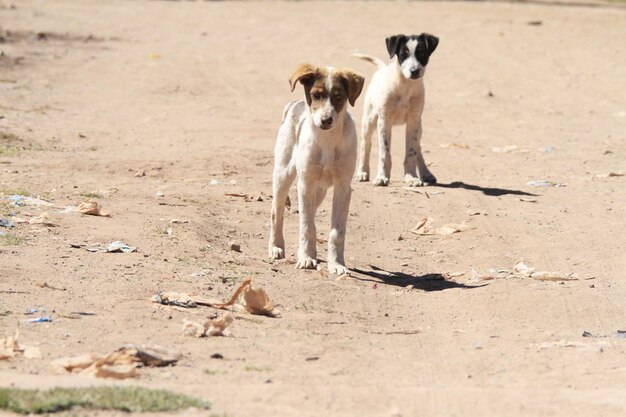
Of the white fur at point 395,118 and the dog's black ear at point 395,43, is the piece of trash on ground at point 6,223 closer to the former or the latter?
the white fur at point 395,118

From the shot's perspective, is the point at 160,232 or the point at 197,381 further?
the point at 160,232

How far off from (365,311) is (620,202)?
420 centimetres

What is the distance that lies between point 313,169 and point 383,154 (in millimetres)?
3561

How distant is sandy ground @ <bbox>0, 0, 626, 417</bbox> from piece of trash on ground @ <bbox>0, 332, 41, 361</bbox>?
0.25ft

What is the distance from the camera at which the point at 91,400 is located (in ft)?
19.0

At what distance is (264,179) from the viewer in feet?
41.6

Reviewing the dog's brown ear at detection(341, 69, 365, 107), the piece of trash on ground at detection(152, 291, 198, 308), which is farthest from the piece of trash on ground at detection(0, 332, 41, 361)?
the dog's brown ear at detection(341, 69, 365, 107)

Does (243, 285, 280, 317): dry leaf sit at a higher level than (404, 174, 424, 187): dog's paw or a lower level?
higher

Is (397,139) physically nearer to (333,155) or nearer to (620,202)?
(620,202)

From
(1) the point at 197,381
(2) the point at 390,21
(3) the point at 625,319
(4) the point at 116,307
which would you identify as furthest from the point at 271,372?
(2) the point at 390,21

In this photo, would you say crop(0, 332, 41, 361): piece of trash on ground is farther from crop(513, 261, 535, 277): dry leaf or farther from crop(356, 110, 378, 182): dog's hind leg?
crop(356, 110, 378, 182): dog's hind leg

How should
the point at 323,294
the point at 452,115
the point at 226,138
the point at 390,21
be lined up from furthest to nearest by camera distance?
the point at 390,21, the point at 452,115, the point at 226,138, the point at 323,294

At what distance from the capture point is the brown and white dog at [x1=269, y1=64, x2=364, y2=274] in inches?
344

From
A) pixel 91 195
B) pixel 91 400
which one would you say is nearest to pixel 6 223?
pixel 91 195
